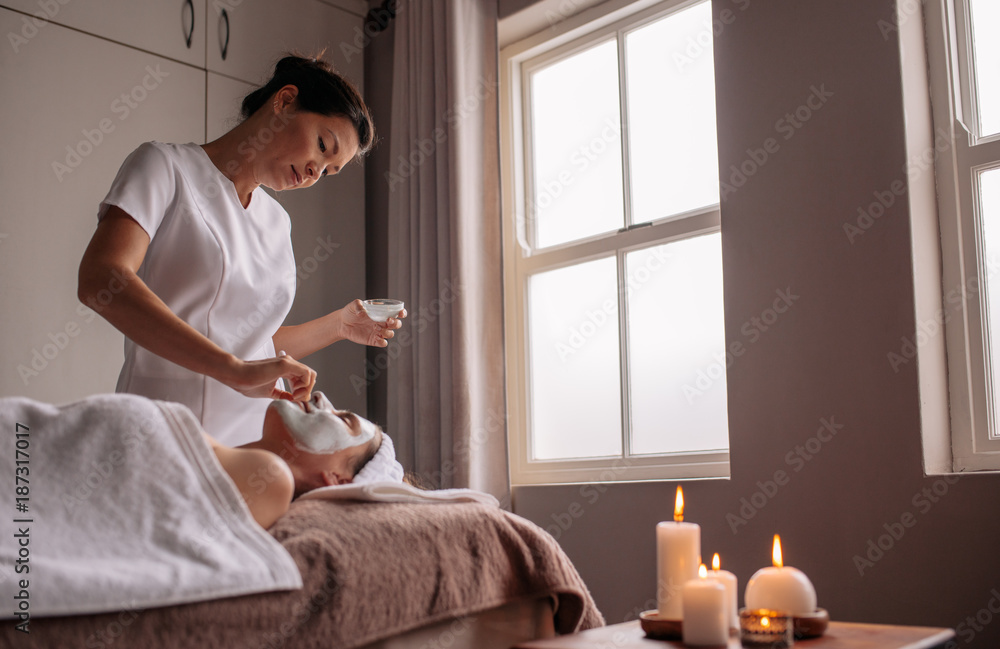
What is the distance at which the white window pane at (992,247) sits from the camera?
6.24ft

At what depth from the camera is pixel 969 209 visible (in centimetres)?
195

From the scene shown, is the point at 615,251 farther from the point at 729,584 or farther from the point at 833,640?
the point at 833,640

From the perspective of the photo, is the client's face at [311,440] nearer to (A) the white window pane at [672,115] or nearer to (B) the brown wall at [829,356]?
(B) the brown wall at [829,356]

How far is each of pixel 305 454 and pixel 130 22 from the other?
1.83m

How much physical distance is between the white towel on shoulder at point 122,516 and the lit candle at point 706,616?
503 millimetres

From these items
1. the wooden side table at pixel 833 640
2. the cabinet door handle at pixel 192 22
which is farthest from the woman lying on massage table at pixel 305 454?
the cabinet door handle at pixel 192 22

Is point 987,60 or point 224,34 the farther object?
point 224,34

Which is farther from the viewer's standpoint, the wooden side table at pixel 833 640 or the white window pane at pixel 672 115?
the white window pane at pixel 672 115

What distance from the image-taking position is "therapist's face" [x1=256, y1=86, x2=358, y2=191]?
1853 mm

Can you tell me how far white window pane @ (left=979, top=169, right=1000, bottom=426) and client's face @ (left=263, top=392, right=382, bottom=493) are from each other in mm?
1382

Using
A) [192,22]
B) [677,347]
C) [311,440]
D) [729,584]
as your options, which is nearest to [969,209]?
[677,347]

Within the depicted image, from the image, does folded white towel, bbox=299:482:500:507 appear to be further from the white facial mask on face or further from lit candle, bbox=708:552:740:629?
lit candle, bbox=708:552:740:629

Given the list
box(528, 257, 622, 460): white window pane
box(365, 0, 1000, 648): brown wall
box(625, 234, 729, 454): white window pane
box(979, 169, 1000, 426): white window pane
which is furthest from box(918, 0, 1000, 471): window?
box(528, 257, 622, 460): white window pane

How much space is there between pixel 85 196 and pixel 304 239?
2.45 feet
